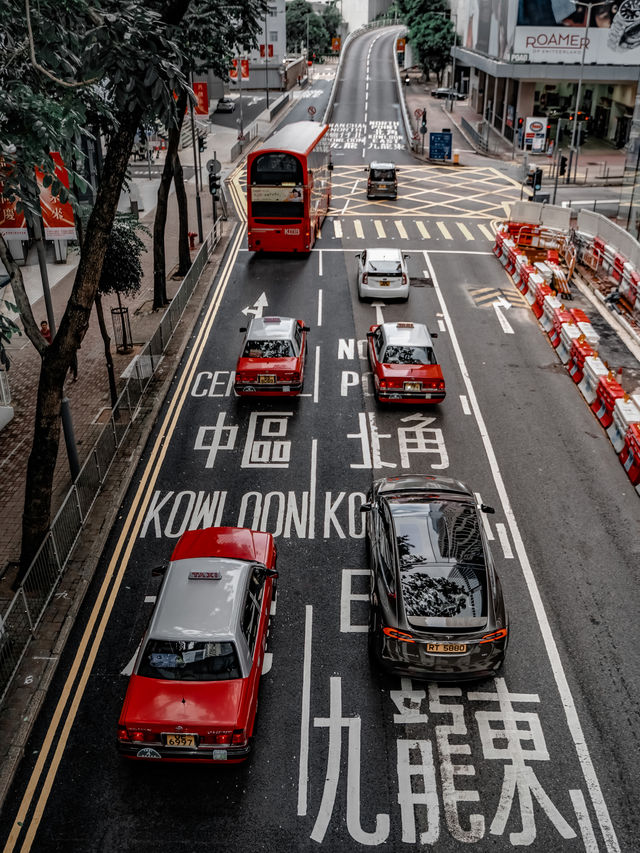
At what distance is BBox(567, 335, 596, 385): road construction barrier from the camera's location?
1978cm

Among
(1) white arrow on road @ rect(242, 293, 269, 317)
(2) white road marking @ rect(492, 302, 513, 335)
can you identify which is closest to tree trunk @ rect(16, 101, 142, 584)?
(1) white arrow on road @ rect(242, 293, 269, 317)

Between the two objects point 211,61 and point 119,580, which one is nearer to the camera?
point 119,580

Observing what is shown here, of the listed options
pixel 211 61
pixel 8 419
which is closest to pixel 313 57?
pixel 211 61

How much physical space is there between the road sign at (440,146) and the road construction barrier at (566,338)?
32304 mm

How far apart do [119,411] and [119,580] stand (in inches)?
194

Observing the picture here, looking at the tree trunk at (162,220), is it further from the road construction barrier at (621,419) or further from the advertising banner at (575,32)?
the advertising banner at (575,32)

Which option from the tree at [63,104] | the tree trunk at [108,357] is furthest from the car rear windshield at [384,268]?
the tree at [63,104]

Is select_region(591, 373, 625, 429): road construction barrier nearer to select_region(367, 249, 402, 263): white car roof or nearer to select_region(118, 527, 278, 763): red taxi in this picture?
select_region(367, 249, 402, 263): white car roof

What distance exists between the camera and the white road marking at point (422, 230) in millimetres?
33850

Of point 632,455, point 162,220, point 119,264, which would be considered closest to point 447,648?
point 632,455

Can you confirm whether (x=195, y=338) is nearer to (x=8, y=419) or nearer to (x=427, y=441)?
(x=8, y=419)

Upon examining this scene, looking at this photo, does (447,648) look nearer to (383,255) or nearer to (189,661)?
(189,661)

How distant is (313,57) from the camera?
387 ft

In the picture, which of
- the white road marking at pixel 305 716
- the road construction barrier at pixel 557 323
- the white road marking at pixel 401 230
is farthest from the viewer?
the white road marking at pixel 401 230
